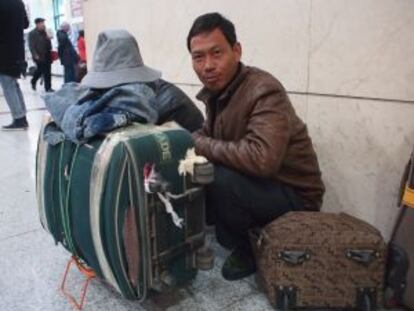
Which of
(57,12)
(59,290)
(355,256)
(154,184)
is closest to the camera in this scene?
(154,184)

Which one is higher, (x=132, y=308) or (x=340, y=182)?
(x=340, y=182)

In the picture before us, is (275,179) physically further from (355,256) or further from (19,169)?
(19,169)

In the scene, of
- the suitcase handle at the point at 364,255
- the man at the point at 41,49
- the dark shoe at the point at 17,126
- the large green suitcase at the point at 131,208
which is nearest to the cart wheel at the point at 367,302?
the suitcase handle at the point at 364,255

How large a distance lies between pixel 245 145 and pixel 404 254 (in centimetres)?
55

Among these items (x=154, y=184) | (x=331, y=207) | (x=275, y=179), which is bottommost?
(x=331, y=207)

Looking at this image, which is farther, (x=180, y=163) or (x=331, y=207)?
(x=331, y=207)

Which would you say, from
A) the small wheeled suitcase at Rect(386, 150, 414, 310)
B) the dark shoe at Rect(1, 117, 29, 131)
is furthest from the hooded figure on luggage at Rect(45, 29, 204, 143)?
the dark shoe at Rect(1, 117, 29, 131)

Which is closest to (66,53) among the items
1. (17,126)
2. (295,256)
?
(17,126)

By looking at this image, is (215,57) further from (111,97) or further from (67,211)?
(67,211)

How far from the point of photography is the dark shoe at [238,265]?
4.98 ft

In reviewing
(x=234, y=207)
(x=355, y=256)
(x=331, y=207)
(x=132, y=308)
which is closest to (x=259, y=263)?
(x=234, y=207)

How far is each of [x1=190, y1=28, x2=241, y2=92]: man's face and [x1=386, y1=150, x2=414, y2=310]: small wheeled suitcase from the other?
639 millimetres

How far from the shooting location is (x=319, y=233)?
1.23m

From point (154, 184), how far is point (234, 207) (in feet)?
1.27
